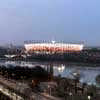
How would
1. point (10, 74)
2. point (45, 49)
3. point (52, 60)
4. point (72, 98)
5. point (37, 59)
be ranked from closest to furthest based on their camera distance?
1. point (72, 98)
2. point (10, 74)
3. point (52, 60)
4. point (37, 59)
5. point (45, 49)

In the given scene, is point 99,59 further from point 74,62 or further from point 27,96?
point 27,96

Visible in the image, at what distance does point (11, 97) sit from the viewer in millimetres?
3859

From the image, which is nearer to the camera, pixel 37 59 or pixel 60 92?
pixel 60 92

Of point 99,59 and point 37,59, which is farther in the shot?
point 37,59

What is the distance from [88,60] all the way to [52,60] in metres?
1.69

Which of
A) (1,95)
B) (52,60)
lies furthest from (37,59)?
(1,95)

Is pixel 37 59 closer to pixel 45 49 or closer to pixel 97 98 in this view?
pixel 45 49

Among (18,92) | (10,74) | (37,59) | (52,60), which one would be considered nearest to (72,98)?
(18,92)

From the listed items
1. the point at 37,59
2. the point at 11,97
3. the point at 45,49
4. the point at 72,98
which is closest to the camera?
the point at 72,98

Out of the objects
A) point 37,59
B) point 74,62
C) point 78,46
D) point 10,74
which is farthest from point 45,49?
point 10,74

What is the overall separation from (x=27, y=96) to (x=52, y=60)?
6.88 meters

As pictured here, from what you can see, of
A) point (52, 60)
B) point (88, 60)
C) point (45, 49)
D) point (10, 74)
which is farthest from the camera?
point (45, 49)

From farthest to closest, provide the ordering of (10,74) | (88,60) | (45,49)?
(45,49) < (88,60) < (10,74)

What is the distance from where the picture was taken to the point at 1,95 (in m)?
4.07
